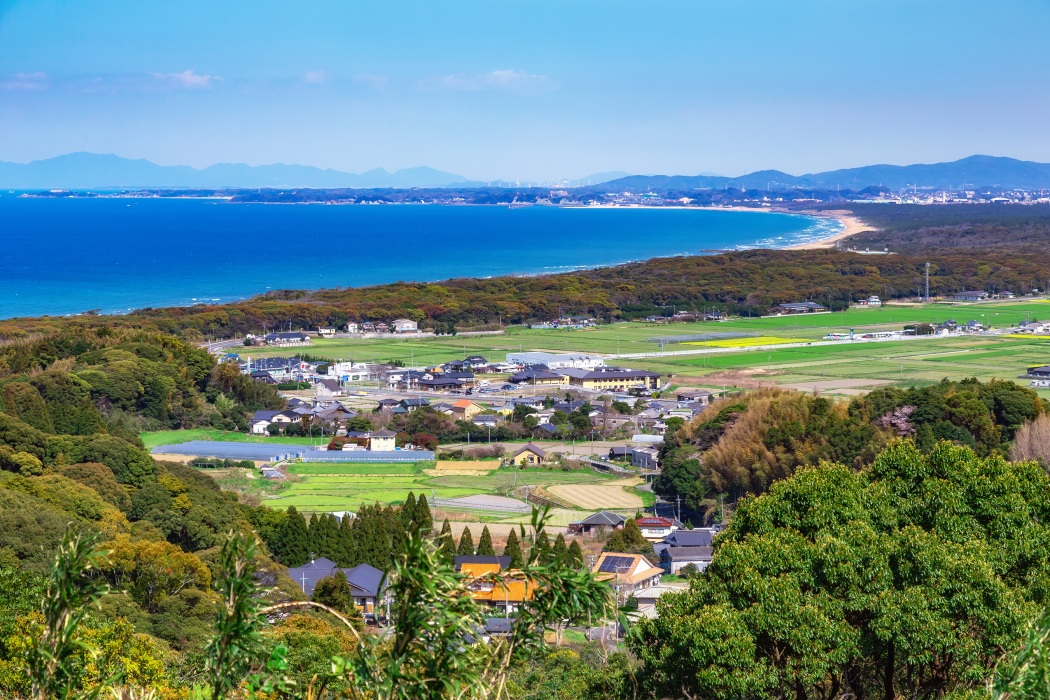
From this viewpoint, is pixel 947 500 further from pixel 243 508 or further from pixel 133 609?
pixel 243 508

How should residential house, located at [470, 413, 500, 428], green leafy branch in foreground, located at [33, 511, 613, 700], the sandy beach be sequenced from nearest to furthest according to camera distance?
1. green leafy branch in foreground, located at [33, 511, 613, 700]
2. residential house, located at [470, 413, 500, 428]
3. the sandy beach

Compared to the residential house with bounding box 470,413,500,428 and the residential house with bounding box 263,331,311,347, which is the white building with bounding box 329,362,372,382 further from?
the residential house with bounding box 470,413,500,428

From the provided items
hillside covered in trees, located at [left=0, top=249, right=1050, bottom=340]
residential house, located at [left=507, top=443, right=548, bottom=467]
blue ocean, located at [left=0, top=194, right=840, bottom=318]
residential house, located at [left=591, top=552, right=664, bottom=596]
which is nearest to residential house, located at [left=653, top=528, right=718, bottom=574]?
residential house, located at [left=591, top=552, right=664, bottom=596]

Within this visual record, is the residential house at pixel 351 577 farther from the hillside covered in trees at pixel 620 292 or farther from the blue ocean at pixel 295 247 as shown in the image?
the blue ocean at pixel 295 247

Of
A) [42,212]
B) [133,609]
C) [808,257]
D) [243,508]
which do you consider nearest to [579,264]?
[808,257]

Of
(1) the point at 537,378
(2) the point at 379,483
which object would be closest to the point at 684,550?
(2) the point at 379,483
